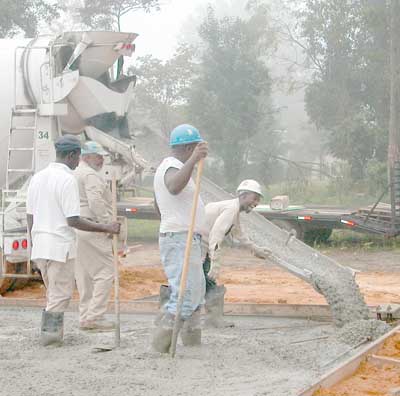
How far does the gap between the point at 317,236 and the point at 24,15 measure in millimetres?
15447

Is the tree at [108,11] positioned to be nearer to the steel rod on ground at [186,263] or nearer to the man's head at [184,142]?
the man's head at [184,142]

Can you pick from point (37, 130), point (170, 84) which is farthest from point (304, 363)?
point (170, 84)

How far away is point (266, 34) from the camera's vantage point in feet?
112

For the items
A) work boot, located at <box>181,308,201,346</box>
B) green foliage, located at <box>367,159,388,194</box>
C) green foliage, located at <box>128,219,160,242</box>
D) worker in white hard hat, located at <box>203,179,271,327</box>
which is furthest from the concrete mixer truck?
green foliage, located at <box>367,159,388,194</box>

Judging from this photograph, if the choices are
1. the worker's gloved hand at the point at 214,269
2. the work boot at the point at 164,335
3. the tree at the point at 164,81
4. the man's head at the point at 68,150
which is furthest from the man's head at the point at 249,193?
the tree at the point at 164,81

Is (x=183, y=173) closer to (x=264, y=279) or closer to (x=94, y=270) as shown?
(x=94, y=270)

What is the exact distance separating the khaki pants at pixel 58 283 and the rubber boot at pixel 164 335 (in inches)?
39.8

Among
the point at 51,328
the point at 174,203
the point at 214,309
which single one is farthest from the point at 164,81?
the point at 174,203

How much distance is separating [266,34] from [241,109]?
5158mm

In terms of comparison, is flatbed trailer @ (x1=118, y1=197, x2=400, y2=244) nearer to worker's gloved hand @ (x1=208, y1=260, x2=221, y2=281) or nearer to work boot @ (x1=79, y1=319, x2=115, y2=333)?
worker's gloved hand @ (x1=208, y1=260, x2=221, y2=281)

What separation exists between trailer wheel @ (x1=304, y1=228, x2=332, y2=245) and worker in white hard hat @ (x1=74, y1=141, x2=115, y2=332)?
9450 millimetres

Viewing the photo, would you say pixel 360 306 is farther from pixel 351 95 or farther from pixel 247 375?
pixel 351 95

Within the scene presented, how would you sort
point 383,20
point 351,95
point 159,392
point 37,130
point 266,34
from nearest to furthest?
1. point 159,392
2. point 37,130
3. point 383,20
4. point 351,95
5. point 266,34

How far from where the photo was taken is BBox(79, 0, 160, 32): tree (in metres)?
33.3
